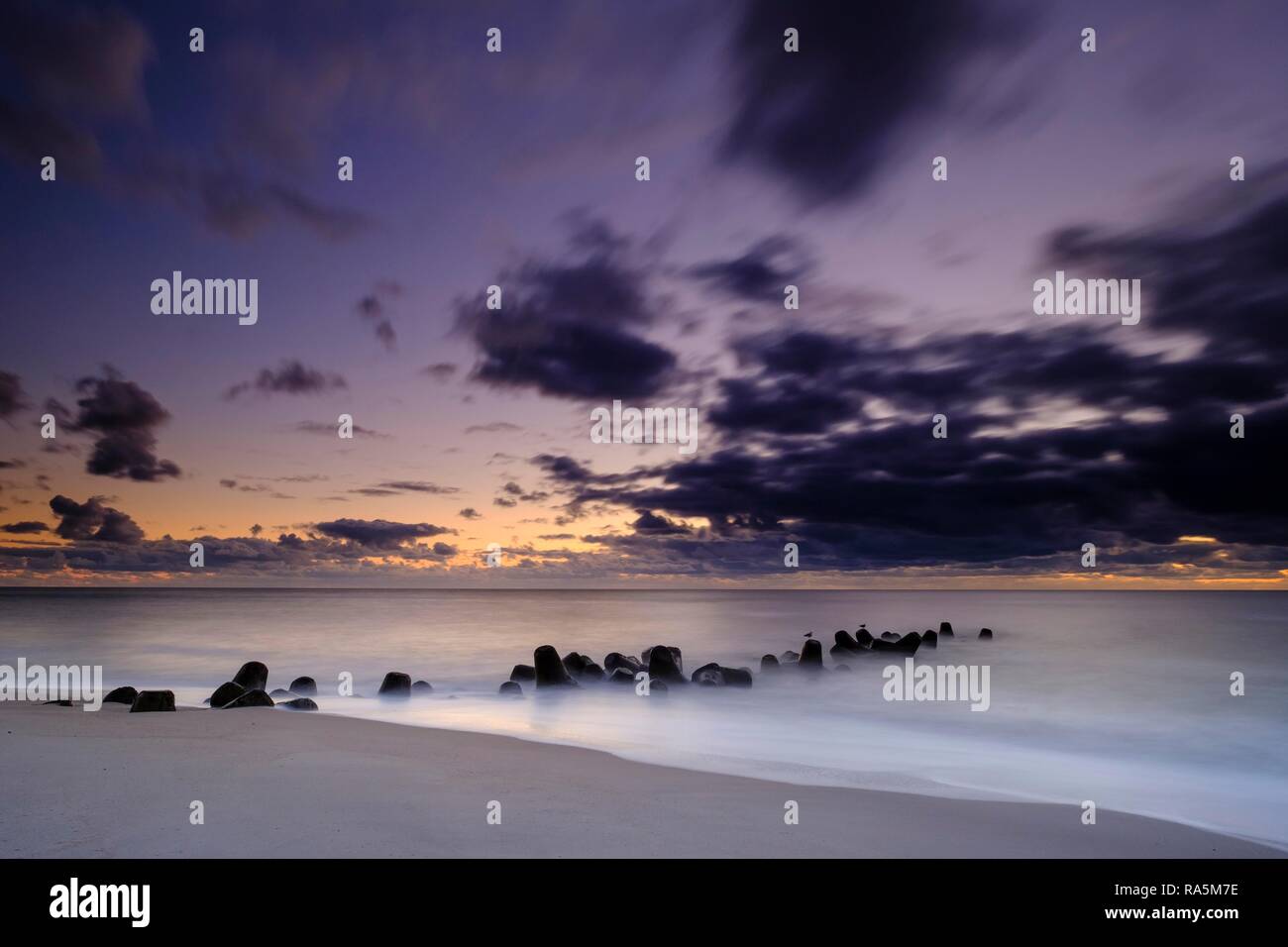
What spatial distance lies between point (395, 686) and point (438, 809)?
40.5 ft

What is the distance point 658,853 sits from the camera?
541cm

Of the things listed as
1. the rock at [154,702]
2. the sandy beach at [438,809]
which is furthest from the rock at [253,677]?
the sandy beach at [438,809]

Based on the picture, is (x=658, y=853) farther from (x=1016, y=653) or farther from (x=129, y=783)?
(x=1016, y=653)

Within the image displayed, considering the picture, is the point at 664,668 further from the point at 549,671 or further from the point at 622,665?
the point at 549,671

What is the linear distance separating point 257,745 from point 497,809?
3.95 meters

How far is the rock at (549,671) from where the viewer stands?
18656 mm

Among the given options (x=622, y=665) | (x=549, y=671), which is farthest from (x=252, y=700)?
(x=622, y=665)

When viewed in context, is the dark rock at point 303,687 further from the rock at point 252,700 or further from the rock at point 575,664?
the rock at point 575,664

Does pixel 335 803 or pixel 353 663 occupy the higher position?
pixel 335 803

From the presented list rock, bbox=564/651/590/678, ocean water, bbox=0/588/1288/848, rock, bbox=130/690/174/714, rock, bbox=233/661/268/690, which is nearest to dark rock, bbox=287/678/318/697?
ocean water, bbox=0/588/1288/848

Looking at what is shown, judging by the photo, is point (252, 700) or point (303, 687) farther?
point (303, 687)

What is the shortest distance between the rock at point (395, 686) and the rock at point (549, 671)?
3331 millimetres

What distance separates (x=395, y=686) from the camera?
688 inches
